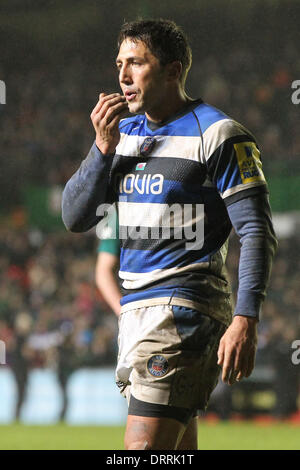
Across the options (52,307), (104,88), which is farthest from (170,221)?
(104,88)

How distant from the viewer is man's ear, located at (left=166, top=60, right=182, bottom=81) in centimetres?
258

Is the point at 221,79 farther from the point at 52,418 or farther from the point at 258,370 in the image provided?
the point at 52,418

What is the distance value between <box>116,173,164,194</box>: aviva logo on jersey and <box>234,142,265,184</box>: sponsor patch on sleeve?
0.79 feet

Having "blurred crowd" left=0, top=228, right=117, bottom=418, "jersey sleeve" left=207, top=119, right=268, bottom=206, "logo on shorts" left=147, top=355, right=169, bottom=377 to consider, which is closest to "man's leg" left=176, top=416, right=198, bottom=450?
"logo on shorts" left=147, top=355, right=169, bottom=377

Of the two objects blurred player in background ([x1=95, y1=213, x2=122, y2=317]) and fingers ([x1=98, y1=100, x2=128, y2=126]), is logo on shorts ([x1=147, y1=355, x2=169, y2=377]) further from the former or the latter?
fingers ([x1=98, y1=100, x2=128, y2=126])

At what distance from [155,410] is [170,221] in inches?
21.6

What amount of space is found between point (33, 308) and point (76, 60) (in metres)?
4.72

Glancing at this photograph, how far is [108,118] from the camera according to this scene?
8.19ft

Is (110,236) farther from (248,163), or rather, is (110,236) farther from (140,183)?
(248,163)

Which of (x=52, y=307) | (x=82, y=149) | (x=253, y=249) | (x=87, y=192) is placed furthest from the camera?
(x=82, y=149)

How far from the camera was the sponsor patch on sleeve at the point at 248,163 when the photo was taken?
7.89 ft

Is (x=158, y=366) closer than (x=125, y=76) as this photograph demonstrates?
Yes

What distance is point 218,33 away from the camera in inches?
526
